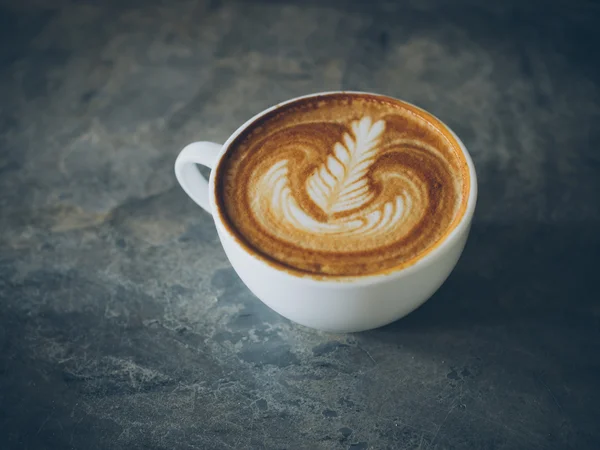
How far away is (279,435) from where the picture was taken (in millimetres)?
1107

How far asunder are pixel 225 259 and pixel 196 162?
0.75ft

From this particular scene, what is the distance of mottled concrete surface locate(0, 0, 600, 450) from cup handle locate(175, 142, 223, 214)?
0.42 feet

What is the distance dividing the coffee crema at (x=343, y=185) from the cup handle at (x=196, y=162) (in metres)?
0.04

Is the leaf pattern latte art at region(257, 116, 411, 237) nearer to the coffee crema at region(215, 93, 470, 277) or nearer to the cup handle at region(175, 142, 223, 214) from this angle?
the coffee crema at region(215, 93, 470, 277)

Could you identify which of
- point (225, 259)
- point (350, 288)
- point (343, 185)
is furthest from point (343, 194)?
point (225, 259)

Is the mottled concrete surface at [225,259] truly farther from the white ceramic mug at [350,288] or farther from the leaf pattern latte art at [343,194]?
the leaf pattern latte art at [343,194]

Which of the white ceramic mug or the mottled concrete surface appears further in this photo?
the mottled concrete surface

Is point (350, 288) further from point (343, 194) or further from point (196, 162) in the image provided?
point (196, 162)


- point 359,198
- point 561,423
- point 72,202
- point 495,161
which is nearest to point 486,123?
point 495,161

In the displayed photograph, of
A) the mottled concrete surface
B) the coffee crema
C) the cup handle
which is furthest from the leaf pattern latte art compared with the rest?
the mottled concrete surface

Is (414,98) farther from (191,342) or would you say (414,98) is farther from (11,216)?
(11,216)

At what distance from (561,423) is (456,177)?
0.42m

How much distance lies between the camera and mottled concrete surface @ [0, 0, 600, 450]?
1.13m

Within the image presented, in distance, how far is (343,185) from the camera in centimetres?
116
